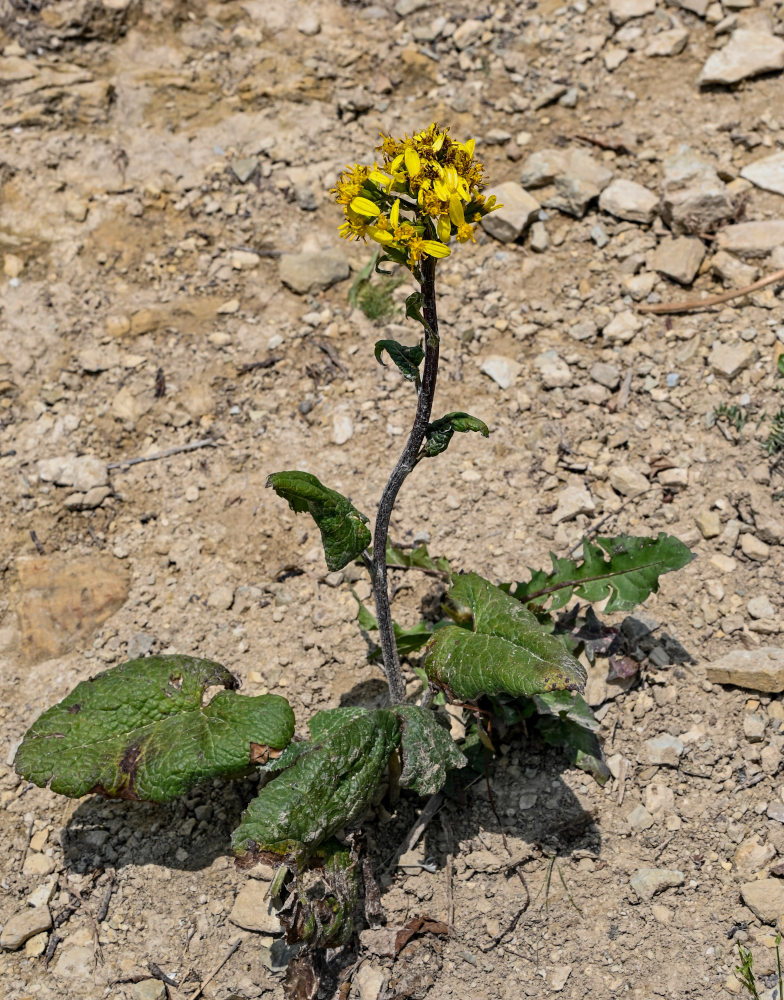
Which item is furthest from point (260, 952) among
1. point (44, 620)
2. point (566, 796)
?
point (44, 620)

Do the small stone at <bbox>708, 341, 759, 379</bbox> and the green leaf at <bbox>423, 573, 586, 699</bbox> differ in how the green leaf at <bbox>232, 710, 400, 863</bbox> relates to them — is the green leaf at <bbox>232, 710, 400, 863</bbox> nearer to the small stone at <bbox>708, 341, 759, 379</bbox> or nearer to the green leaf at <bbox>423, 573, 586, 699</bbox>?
the green leaf at <bbox>423, 573, 586, 699</bbox>

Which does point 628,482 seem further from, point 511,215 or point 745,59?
point 745,59

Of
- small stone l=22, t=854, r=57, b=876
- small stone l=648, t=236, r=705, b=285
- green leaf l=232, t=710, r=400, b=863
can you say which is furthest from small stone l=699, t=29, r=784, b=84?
small stone l=22, t=854, r=57, b=876

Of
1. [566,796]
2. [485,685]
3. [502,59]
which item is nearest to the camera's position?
[485,685]

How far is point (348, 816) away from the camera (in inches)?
119

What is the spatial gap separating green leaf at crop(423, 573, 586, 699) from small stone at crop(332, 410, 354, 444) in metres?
1.31

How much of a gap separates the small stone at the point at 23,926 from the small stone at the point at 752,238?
4.37 m

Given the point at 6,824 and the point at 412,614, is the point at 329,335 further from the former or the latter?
the point at 6,824

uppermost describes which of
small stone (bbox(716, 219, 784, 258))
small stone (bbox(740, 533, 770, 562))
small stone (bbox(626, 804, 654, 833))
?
small stone (bbox(716, 219, 784, 258))

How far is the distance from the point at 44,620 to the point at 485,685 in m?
2.18

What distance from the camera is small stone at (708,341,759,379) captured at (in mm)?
4348

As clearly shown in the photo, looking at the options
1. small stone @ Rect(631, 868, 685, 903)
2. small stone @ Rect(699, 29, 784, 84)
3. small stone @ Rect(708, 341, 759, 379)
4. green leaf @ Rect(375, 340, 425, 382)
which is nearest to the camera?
green leaf @ Rect(375, 340, 425, 382)

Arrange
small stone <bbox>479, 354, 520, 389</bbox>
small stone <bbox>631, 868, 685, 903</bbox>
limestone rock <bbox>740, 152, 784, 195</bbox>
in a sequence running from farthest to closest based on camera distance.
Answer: limestone rock <bbox>740, 152, 784, 195</bbox>, small stone <bbox>479, 354, 520, 389</bbox>, small stone <bbox>631, 868, 685, 903</bbox>

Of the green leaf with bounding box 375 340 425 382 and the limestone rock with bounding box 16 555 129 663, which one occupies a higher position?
the green leaf with bounding box 375 340 425 382
